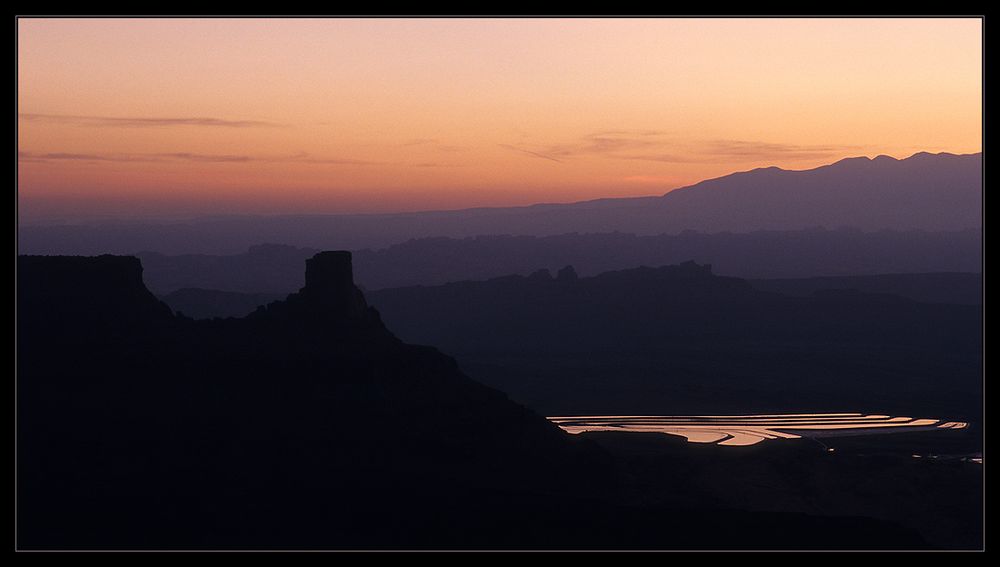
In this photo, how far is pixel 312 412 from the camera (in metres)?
82.4

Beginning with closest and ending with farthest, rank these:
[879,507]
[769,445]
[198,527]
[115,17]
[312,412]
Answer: [115,17] < [198,527] < [312,412] < [879,507] < [769,445]

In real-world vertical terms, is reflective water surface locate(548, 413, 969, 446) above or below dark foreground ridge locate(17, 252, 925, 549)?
below

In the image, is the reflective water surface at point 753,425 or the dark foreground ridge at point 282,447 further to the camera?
the reflective water surface at point 753,425

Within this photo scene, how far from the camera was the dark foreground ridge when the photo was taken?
251 feet

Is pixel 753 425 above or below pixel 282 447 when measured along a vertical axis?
below

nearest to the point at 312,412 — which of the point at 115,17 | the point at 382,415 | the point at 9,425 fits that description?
the point at 382,415

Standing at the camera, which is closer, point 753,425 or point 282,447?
point 282,447

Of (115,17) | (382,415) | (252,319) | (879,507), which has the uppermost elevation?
(115,17)

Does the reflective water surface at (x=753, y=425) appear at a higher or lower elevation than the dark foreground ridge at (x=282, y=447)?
lower

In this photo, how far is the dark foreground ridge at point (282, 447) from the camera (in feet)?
251

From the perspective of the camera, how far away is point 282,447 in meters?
80.4

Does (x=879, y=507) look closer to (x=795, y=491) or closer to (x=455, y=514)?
(x=795, y=491)

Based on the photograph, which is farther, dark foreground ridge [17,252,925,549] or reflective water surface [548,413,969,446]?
reflective water surface [548,413,969,446]

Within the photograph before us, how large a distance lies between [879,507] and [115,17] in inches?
2461
